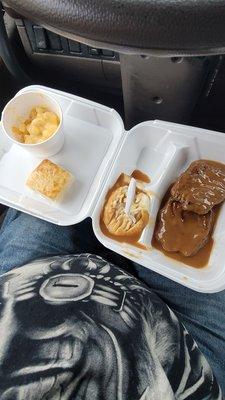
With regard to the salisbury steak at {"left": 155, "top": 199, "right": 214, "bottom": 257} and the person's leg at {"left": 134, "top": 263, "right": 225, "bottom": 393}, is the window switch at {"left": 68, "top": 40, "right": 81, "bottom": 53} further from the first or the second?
the person's leg at {"left": 134, "top": 263, "right": 225, "bottom": 393}

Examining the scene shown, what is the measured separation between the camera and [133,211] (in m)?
0.76

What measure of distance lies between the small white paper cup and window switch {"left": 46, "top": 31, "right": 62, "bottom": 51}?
0.09 m

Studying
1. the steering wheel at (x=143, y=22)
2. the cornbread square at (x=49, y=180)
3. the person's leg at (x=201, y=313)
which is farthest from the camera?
the cornbread square at (x=49, y=180)

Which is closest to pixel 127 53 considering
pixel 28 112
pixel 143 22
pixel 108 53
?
pixel 143 22

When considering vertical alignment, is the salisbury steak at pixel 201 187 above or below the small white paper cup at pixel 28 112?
below

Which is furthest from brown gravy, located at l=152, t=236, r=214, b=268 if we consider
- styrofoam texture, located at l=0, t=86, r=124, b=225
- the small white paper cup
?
the small white paper cup

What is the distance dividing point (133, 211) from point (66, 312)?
28cm

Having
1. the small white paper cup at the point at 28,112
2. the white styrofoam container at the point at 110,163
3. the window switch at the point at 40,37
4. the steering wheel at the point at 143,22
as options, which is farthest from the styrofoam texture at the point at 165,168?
the steering wheel at the point at 143,22

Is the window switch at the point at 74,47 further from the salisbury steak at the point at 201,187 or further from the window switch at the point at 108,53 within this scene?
the salisbury steak at the point at 201,187

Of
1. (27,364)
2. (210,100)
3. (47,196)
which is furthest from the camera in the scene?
(210,100)

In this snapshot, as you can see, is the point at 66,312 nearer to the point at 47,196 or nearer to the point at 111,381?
the point at 111,381

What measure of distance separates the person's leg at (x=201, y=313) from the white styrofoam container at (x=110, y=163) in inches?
1.2

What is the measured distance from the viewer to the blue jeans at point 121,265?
678 millimetres

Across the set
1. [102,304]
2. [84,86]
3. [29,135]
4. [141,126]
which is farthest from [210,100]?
[102,304]
